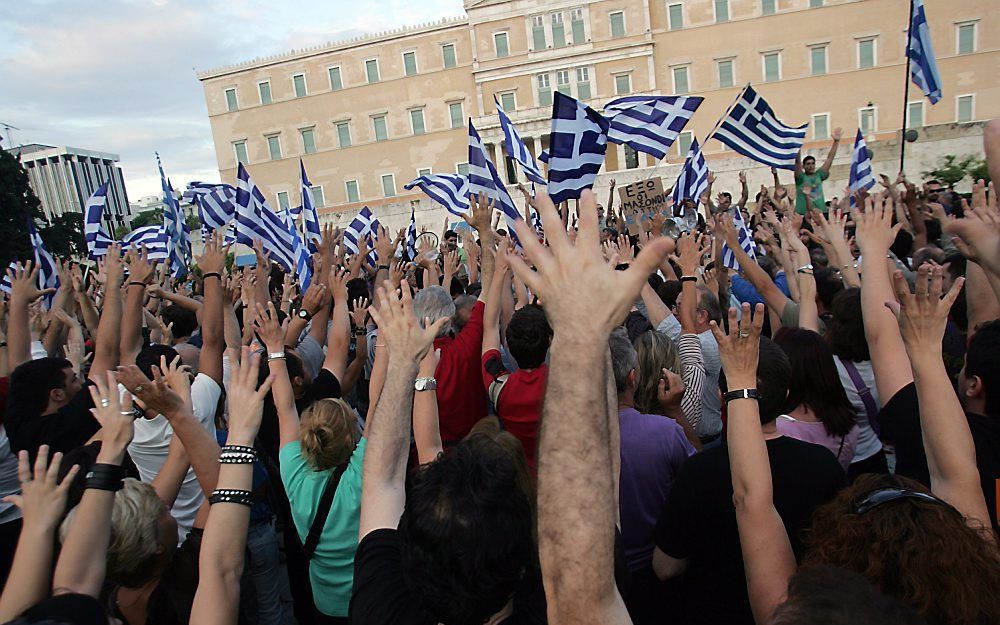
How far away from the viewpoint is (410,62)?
44156mm

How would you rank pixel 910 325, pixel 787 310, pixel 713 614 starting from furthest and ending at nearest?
pixel 787 310
pixel 713 614
pixel 910 325

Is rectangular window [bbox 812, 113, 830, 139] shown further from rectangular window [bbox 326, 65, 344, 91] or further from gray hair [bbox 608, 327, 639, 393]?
gray hair [bbox 608, 327, 639, 393]

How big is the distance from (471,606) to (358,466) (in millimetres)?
1227

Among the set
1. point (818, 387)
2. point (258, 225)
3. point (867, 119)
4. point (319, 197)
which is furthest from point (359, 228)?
point (867, 119)

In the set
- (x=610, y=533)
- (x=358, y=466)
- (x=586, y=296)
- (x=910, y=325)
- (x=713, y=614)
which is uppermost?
(x=586, y=296)

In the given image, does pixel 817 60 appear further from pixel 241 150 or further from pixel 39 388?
pixel 39 388

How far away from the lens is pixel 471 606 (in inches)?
51.1

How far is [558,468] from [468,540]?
31 cm

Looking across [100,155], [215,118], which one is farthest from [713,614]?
[100,155]

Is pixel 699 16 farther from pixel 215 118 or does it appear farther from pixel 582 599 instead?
pixel 582 599

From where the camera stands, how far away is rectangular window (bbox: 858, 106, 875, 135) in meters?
38.2

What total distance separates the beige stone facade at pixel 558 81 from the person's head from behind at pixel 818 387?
104 ft

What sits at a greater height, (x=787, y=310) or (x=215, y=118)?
(x=215, y=118)

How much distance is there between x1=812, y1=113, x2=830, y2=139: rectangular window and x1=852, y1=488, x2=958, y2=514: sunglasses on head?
4381 centimetres
